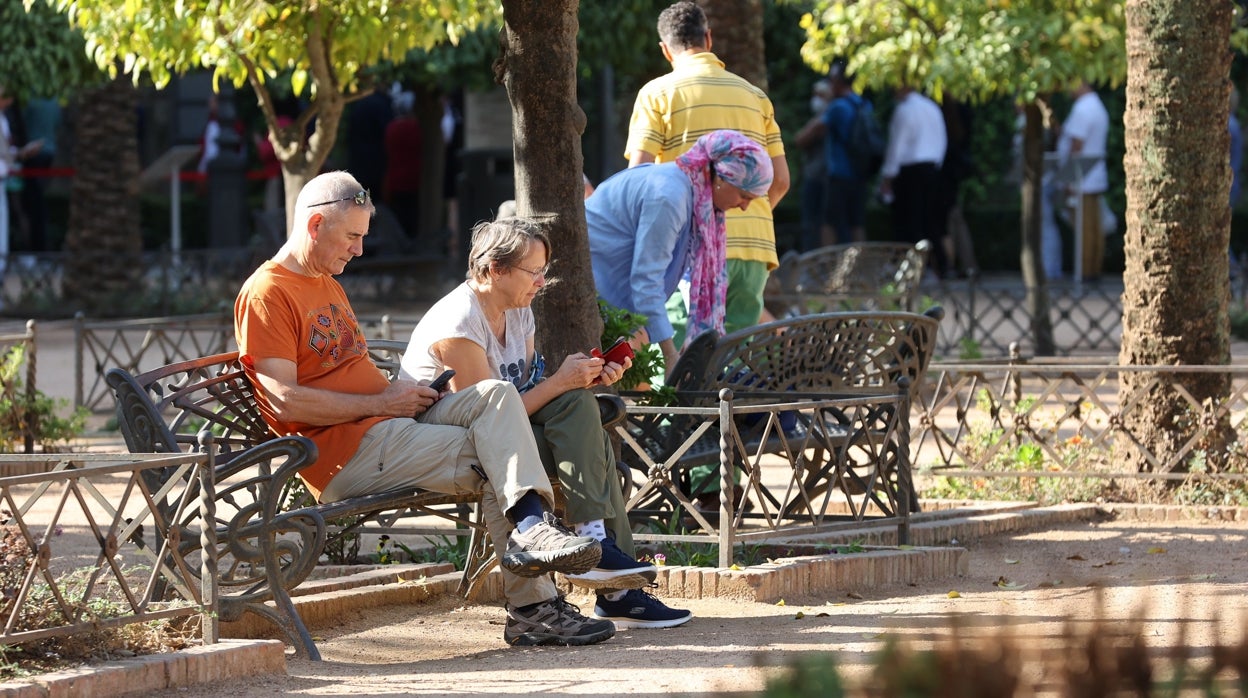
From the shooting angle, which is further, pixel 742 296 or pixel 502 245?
pixel 742 296

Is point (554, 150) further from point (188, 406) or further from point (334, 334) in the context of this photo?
point (188, 406)

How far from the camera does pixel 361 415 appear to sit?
527 cm

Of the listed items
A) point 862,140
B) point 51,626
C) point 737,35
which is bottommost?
point 51,626

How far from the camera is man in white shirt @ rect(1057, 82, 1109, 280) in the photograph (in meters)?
18.6

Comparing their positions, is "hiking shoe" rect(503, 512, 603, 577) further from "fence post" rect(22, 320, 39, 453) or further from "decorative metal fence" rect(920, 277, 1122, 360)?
"decorative metal fence" rect(920, 277, 1122, 360)

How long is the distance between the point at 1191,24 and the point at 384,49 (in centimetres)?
387

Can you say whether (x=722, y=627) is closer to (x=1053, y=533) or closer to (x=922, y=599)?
(x=922, y=599)

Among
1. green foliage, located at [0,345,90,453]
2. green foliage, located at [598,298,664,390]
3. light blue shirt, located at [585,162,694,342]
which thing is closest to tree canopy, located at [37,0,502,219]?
green foliage, located at [0,345,90,453]

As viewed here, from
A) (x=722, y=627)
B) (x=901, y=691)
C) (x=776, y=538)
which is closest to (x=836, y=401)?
(x=776, y=538)

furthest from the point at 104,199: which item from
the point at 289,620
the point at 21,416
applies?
the point at 289,620

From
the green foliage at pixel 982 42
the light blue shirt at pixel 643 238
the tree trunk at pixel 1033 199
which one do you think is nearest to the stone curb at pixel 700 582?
the light blue shirt at pixel 643 238

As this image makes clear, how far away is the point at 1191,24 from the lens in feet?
25.1

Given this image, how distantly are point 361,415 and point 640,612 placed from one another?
0.95 meters

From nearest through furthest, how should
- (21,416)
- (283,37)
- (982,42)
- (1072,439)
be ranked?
(1072,439), (21,416), (283,37), (982,42)
